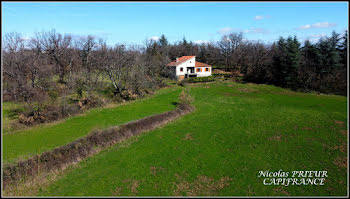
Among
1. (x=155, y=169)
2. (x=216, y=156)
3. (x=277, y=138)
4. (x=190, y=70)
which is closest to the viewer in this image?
(x=155, y=169)

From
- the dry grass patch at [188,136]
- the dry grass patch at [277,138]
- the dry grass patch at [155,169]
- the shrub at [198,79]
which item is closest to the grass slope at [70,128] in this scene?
the dry grass patch at [188,136]

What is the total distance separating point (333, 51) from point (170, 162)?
30825 millimetres

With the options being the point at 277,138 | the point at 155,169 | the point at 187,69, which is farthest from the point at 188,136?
the point at 187,69

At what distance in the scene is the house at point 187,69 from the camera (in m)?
41.5

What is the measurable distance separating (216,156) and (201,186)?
9.25ft

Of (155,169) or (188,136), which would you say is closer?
(155,169)

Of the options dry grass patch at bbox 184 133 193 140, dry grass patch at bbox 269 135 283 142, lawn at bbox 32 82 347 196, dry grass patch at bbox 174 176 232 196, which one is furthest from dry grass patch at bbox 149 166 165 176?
dry grass patch at bbox 269 135 283 142

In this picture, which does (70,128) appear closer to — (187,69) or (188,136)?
(188,136)

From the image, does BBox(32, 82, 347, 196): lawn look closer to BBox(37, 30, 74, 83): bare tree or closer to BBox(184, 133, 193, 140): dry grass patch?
BBox(184, 133, 193, 140): dry grass patch

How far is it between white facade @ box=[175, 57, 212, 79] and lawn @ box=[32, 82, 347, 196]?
2317cm

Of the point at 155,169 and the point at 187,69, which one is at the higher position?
the point at 187,69

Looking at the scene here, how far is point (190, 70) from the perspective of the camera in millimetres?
43844

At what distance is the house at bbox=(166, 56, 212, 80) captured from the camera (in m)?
41.5

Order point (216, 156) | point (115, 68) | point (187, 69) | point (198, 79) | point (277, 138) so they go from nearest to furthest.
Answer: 1. point (216, 156)
2. point (277, 138)
3. point (115, 68)
4. point (198, 79)
5. point (187, 69)
